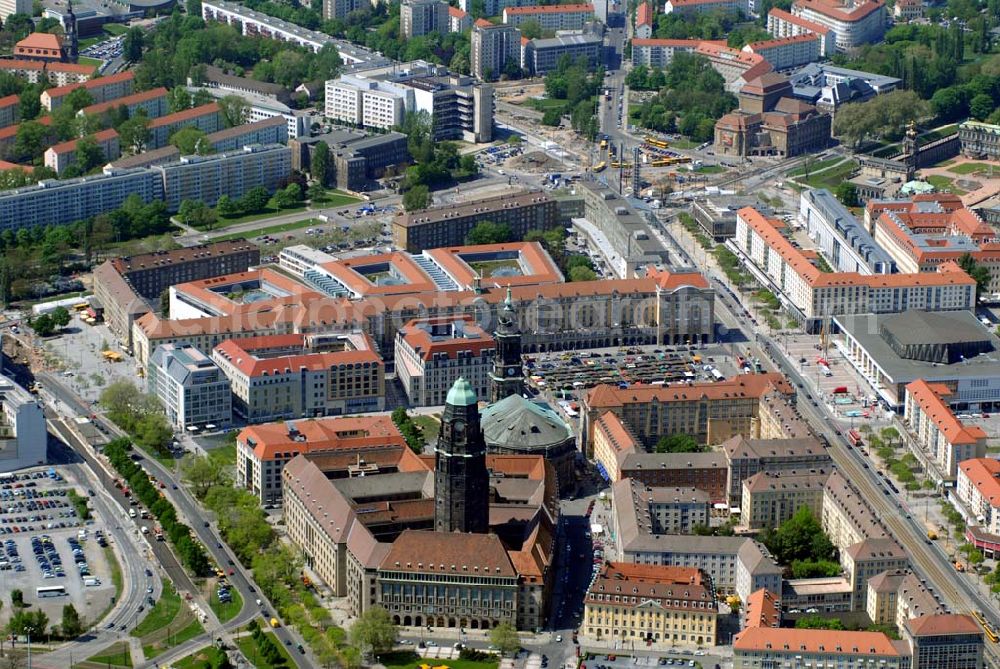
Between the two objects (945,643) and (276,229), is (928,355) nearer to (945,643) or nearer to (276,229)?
(945,643)

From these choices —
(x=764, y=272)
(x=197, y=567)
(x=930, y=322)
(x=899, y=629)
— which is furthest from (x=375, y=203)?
(x=899, y=629)

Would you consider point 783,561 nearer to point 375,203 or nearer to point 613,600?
point 613,600

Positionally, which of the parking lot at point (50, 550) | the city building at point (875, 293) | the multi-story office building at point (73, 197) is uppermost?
the multi-story office building at point (73, 197)

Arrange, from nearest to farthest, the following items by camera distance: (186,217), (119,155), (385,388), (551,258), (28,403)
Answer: (28,403) < (385,388) < (551,258) < (186,217) < (119,155)

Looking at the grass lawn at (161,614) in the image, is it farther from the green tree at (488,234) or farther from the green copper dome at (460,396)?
the green tree at (488,234)

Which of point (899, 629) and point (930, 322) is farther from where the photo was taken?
point (930, 322)

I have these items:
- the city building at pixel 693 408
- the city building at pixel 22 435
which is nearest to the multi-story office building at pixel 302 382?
the city building at pixel 22 435

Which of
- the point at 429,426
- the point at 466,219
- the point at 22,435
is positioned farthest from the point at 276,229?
the point at 22,435

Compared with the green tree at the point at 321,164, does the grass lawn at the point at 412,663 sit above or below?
below
